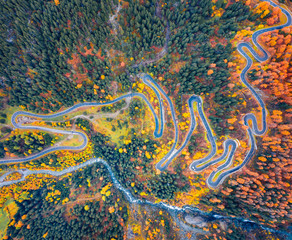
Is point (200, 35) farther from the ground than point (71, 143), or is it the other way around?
point (200, 35)

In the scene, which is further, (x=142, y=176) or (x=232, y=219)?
(x=142, y=176)

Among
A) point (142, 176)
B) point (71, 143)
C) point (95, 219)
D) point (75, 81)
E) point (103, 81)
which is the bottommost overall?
point (95, 219)

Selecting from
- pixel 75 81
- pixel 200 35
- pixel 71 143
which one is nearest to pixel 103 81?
pixel 75 81

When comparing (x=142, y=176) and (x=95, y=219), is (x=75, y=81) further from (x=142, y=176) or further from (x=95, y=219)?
(x=95, y=219)

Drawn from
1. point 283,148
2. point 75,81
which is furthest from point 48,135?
point 283,148

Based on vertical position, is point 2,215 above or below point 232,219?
above

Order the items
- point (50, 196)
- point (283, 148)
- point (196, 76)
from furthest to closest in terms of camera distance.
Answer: point (50, 196) < point (196, 76) < point (283, 148)

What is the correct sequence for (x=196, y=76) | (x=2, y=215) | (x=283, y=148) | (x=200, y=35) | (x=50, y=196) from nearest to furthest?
1. (x=283, y=148)
2. (x=200, y=35)
3. (x=196, y=76)
4. (x=2, y=215)
5. (x=50, y=196)

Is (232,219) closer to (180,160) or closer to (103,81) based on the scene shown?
(180,160)

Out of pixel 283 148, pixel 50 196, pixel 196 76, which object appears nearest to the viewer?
pixel 283 148
